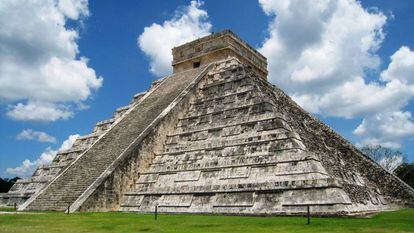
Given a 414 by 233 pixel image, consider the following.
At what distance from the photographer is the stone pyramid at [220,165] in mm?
11068

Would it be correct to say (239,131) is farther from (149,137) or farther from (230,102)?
(149,137)

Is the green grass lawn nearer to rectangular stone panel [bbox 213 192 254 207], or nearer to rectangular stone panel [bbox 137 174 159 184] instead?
rectangular stone panel [bbox 213 192 254 207]

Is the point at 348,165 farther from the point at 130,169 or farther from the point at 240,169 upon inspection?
the point at 130,169

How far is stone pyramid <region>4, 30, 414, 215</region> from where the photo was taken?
11.1 metres

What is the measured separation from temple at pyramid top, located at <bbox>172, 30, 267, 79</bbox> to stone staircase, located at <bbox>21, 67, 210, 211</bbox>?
216 centimetres

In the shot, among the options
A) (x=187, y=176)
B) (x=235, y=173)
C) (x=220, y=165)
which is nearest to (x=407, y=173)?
(x=220, y=165)

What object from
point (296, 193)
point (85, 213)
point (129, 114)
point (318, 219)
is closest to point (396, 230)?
point (318, 219)

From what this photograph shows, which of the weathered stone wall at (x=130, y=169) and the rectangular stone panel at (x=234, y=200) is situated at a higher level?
the weathered stone wall at (x=130, y=169)

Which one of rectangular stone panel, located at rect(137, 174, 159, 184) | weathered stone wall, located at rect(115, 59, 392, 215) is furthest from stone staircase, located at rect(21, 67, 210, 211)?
weathered stone wall, located at rect(115, 59, 392, 215)

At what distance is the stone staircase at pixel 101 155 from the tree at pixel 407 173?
68.4 feet

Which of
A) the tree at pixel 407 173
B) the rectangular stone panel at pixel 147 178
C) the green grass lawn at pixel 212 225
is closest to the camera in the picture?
the green grass lawn at pixel 212 225

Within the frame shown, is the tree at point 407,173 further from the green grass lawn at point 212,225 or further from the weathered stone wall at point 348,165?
the green grass lawn at point 212,225

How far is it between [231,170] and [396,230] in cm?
541

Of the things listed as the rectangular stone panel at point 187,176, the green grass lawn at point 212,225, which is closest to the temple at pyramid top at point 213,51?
the rectangular stone panel at point 187,176
